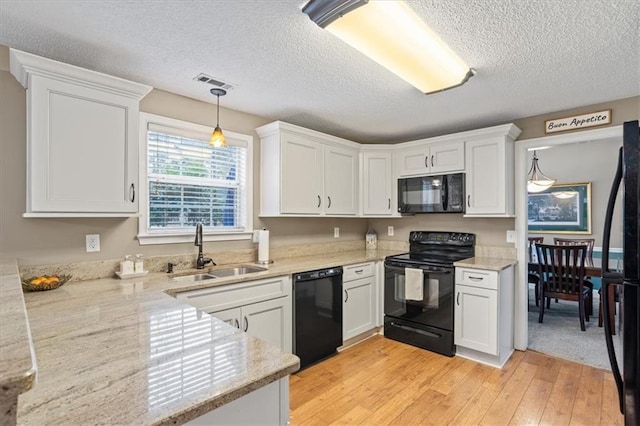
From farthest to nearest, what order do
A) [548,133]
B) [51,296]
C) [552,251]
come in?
[552,251], [548,133], [51,296]

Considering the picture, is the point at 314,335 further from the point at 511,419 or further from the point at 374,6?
the point at 374,6

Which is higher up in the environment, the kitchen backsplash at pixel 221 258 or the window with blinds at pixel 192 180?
the window with blinds at pixel 192 180

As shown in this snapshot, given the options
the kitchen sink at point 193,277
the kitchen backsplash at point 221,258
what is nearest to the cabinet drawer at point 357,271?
the kitchen backsplash at point 221,258

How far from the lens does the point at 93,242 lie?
2.28m

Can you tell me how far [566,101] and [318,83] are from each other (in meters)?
2.18

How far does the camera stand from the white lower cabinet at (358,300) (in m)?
3.21

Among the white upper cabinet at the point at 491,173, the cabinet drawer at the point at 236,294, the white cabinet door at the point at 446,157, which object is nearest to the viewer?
the cabinet drawer at the point at 236,294

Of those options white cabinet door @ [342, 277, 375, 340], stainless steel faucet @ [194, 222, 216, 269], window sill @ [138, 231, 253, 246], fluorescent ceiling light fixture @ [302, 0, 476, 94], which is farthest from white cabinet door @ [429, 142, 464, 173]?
stainless steel faucet @ [194, 222, 216, 269]

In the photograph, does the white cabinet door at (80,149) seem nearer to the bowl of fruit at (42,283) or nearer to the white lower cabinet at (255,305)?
the bowl of fruit at (42,283)

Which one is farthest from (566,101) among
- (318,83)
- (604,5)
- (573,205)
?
(573,205)

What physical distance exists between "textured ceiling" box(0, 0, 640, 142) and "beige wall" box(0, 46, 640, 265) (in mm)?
147

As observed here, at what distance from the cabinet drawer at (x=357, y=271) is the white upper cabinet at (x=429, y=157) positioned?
3.98ft

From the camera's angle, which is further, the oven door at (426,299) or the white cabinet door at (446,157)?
the white cabinet door at (446,157)

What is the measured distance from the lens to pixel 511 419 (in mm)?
2148
